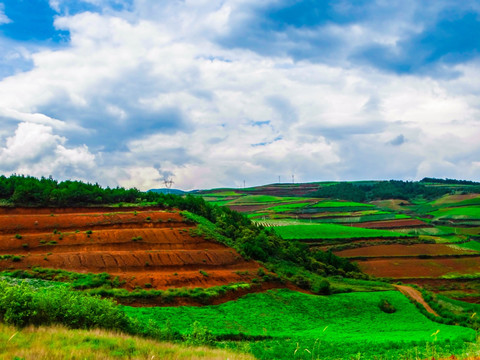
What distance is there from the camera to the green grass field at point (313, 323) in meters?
26.7

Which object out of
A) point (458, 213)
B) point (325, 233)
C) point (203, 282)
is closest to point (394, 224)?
point (458, 213)

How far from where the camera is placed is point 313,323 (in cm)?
4066

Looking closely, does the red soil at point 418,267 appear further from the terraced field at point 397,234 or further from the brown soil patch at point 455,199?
the brown soil patch at point 455,199

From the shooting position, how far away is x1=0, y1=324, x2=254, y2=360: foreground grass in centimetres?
1176

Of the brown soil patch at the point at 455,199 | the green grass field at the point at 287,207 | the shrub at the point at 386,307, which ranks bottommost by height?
the shrub at the point at 386,307

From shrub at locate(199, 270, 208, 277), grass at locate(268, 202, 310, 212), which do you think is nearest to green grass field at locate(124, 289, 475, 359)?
shrub at locate(199, 270, 208, 277)

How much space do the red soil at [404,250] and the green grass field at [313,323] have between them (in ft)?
128

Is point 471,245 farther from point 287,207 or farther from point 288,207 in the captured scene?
point 287,207

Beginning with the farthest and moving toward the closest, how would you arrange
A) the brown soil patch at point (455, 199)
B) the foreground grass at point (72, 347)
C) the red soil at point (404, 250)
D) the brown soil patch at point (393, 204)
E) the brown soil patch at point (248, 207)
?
the brown soil patch at point (393, 204)
the brown soil patch at point (248, 207)
the brown soil patch at point (455, 199)
the red soil at point (404, 250)
the foreground grass at point (72, 347)

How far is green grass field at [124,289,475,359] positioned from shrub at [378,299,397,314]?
1.82 feet

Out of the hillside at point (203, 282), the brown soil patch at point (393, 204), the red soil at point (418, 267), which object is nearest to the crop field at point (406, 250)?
the hillside at point (203, 282)

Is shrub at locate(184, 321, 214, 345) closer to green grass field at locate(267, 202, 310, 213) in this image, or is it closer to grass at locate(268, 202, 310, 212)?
green grass field at locate(267, 202, 310, 213)

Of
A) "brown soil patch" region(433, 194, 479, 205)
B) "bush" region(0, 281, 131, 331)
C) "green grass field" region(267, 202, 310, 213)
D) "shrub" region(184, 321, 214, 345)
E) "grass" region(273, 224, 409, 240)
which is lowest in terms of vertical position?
"grass" region(273, 224, 409, 240)

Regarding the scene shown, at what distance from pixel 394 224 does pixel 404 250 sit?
36.0 meters
